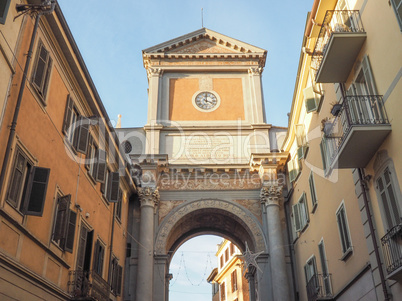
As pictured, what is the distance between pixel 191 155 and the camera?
25.1 m

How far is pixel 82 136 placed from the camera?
14477 mm

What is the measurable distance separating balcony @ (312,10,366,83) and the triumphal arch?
1171cm

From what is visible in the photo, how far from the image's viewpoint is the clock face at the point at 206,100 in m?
27.1

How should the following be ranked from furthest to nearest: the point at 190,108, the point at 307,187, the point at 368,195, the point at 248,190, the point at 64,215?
the point at 190,108, the point at 248,190, the point at 307,187, the point at 64,215, the point at 368,195

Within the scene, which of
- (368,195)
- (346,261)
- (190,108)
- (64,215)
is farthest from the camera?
(190,108)

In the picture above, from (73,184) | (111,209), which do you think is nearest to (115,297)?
(111,209)

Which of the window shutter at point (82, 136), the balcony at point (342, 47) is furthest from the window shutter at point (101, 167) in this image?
the balcony at point (342, 47)

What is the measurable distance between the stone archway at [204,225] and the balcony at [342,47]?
41.3ft

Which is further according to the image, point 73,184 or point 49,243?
point 73,184

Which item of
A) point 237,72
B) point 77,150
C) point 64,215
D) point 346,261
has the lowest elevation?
point 346,261

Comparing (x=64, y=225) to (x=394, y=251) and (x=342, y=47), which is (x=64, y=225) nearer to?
(x=394, y=251)

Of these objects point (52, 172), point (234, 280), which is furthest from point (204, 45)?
point (234, 280)

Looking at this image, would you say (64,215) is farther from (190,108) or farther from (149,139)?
(190,108)

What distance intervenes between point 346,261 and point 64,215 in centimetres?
890
